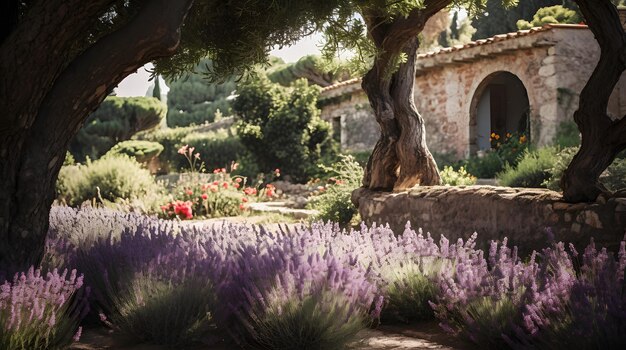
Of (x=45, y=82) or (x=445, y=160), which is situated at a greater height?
(x=445, y=160)

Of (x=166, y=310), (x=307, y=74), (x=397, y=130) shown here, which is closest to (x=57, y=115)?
(x=166, y=310)

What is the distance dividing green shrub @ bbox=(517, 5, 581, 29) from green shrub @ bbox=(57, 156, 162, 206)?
1091 centimetres

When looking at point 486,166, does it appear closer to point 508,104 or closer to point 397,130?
point 508,104

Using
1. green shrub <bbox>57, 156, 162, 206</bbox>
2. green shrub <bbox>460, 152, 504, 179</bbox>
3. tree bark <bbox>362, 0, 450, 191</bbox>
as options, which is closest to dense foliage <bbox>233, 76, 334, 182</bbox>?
green shrub <bbox>460, 152, 504, 179</bbox>

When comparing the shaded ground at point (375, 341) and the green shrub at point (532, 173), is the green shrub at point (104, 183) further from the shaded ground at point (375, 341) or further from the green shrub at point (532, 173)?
the shaded ground at point (375, 341)

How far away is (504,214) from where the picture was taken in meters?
5.20

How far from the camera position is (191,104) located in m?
39.1

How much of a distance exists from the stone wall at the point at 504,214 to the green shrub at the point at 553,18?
1145 centimetres

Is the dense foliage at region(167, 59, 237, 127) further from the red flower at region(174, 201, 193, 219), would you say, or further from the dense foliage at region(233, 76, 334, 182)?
the red flower at region(174, 201, 193, 219)

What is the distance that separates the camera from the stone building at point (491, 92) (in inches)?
468

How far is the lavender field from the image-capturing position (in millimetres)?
2525

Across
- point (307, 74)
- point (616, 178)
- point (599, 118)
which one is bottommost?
point (616, 178)

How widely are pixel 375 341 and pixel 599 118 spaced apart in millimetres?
2794

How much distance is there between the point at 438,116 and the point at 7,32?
12.4m
